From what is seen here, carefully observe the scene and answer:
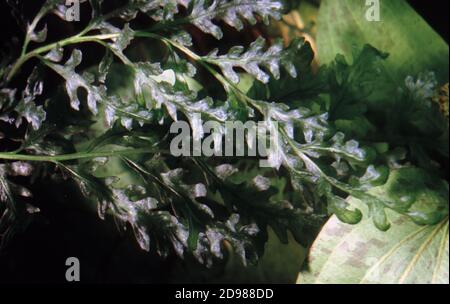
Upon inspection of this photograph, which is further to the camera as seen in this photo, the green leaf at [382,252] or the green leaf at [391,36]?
the green leaf at [391,36]

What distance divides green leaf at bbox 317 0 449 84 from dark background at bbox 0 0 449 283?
143 millimetres

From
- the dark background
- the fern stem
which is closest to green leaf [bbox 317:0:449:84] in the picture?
the dark background

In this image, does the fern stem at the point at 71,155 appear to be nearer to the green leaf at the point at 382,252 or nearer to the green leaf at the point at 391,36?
the green leaf at the point at 382,252

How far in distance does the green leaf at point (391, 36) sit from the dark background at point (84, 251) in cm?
14

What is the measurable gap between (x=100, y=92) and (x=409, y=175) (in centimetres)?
66

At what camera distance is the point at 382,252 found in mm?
1184

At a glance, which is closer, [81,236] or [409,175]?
[409,175]

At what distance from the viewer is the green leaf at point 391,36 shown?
1332 millimetres

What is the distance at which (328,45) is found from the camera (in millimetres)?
1376

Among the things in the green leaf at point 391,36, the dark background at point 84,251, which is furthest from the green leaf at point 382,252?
the dark background at point 84,251

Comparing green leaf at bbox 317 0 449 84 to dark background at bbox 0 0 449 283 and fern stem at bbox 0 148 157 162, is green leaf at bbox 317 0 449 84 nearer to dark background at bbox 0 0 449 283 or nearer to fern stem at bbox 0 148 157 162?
dark background at bbox 0 0 449 283
